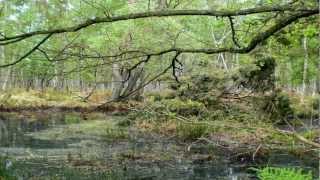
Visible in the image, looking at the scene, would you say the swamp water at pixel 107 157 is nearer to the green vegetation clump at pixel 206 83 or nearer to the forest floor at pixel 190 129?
the forest floor at pixel 190 129

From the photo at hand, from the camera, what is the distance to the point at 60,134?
18562mm

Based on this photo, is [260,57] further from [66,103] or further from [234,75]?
[66,103]

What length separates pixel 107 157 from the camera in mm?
13602

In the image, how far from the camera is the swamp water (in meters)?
11.3

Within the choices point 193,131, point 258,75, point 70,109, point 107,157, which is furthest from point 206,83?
point 70,109

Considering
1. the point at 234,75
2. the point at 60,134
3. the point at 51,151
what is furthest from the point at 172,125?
the point at 51,151

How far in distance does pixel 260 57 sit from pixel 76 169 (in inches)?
381

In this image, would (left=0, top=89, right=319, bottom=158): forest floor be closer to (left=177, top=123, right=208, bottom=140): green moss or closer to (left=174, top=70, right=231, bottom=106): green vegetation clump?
(left=177, top=123, right=208, bottom=140): green moss

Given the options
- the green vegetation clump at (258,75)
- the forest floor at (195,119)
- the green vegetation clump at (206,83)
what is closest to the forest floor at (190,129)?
the forest floor at (195,119)

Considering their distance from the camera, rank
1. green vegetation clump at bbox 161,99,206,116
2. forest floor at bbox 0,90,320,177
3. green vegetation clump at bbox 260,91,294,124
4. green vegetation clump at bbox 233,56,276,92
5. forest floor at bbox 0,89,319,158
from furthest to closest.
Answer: green vegetation clump at bbox 161,99,206,116 → green vegetation clump at bbox 260,91,294,124 → green vegetation clump at bbox 233,56,276,92 → forest floor at bbox 0,90,320,177 → forest floor at bbox 0,89,319,158

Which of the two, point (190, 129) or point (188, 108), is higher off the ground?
point (188, 108)

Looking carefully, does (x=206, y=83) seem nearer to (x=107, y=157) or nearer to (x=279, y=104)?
(x=279, y=104)

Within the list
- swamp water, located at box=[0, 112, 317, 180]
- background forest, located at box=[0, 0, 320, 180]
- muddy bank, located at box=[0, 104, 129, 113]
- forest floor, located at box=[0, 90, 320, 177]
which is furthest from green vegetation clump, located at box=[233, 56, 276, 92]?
muddy bank, located at box=[0, 104, 129, 113]

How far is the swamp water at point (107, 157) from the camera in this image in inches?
446
